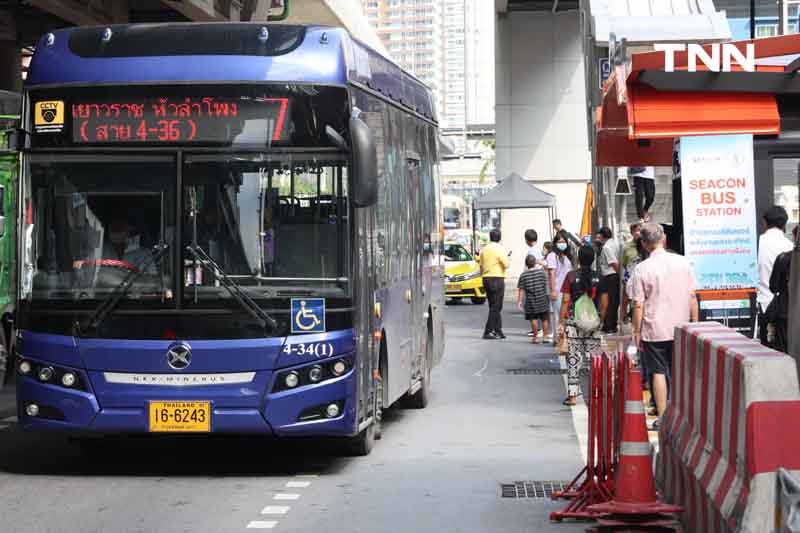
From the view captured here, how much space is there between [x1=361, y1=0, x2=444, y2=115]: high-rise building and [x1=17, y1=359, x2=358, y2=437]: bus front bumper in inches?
6040

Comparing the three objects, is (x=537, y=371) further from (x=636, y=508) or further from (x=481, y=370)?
(x=636, y=508)

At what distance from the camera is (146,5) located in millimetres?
29141

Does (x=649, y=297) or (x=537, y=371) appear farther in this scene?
(x=537, y=371)

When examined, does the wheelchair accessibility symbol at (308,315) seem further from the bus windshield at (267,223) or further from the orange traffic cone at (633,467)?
the orange traffic cone at (633,467)

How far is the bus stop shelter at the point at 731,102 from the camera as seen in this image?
12211 mm

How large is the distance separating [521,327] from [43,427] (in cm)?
2029

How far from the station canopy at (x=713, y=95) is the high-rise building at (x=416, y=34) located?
150744 millimetres

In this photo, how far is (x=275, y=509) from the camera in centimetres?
941

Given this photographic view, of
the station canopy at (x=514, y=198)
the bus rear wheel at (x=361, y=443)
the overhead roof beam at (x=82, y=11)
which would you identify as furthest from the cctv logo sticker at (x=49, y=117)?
the station canopy at (x=514, y=198)

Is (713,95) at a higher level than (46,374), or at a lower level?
higher

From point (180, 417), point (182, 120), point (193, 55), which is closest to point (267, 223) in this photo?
point (182, 120)

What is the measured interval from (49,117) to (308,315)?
2.36 metres

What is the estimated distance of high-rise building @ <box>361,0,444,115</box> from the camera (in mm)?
164375

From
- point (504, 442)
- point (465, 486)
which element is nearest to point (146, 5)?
point (504, 442)
